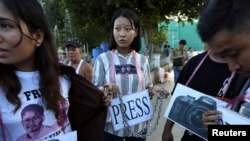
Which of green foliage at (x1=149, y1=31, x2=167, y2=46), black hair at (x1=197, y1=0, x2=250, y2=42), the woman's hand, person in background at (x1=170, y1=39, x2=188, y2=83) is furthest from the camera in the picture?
green foliage at (x1=149, y1=31, x2=167, y2=46)

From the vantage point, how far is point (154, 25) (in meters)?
14.4

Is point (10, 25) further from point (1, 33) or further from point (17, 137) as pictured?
point (17, 137)

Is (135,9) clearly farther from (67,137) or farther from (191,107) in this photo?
(67,137)

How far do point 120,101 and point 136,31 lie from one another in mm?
803

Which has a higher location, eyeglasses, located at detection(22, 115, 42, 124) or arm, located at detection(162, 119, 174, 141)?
eyeglasses, located at detection(22, 115, 42, 124)

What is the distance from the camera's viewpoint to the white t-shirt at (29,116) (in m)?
1.73

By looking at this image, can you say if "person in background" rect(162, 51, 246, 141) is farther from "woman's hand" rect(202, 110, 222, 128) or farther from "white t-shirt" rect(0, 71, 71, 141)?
"white t-shirt" rect(0, 71, 71, 141)

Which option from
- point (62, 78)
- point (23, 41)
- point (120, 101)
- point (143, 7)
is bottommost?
point (120, 101)

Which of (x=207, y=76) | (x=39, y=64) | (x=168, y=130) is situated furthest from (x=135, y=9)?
(x=39, y=64)

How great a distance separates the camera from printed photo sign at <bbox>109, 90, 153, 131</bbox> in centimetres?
315

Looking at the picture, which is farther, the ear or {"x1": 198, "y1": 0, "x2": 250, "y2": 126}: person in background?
the ear

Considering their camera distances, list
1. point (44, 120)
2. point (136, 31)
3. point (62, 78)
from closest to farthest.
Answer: point (44, 120), point (62, 78), point (136, 31)

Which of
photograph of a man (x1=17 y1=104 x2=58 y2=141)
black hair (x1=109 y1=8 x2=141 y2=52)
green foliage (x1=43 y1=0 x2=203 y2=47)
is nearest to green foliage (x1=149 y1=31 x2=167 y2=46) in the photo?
green foliage (x1=43 y1=0 x2=203 y2=47)

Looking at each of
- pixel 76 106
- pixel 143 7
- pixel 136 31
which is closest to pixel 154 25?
pixel 143 7
